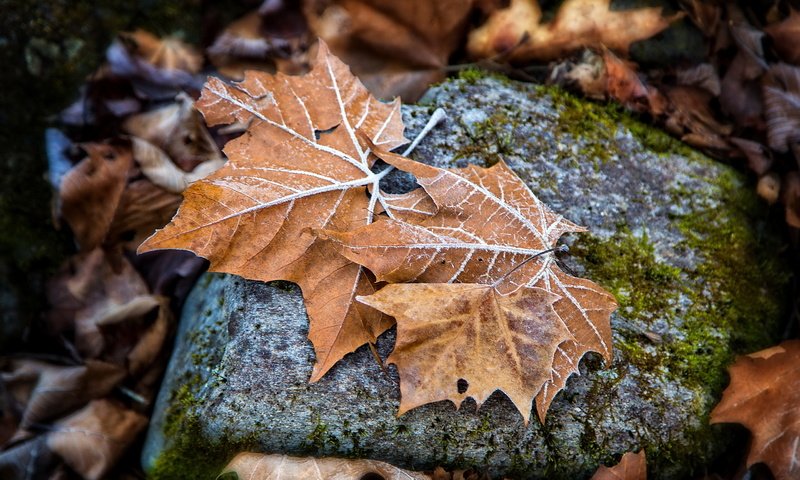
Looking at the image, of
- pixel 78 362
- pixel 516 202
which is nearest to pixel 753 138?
pixel 516 202

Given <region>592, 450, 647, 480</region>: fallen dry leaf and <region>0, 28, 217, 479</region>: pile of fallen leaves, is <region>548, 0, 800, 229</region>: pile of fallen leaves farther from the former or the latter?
<region>0, 28, 217, 479</region>: pile of fallen leaves

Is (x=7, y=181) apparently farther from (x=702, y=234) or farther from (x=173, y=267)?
(x=702, y=234)

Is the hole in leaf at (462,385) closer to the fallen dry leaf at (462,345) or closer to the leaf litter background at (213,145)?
the fallen dry leaf at (462,345)

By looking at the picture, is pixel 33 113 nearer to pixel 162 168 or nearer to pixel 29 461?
pixel 162 168

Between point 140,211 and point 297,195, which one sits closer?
point 297,195

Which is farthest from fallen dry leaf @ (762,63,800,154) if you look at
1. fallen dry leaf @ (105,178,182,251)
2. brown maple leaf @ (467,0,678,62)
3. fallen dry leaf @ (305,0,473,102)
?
fallen dry leaf @ (105,178,182,251)

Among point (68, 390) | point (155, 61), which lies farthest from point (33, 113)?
point (68, 390)
